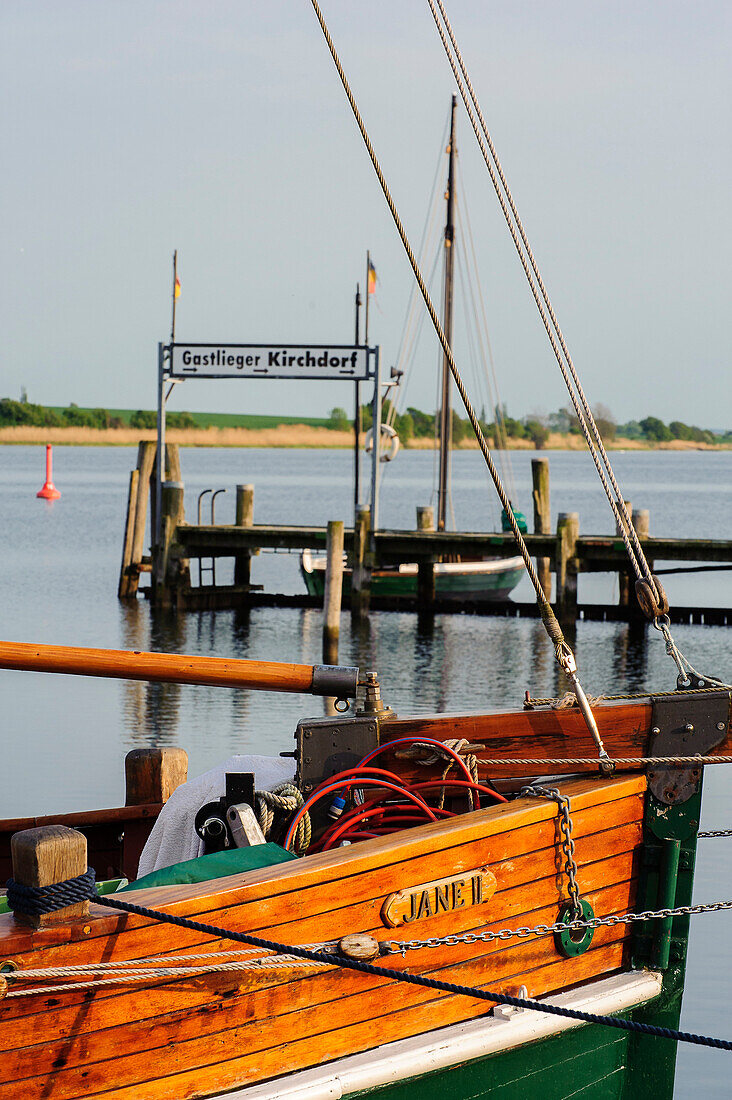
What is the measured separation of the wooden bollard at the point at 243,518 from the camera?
21.4 metres

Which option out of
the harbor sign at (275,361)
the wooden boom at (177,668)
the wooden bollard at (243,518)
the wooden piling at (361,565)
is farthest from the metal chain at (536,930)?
the wooden bollard at (243,518)

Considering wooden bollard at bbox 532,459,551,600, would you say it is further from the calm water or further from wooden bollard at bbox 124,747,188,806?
wooden bollard at bbox 124,747,188,806

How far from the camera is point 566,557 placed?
18562mm

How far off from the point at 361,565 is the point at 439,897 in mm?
15650

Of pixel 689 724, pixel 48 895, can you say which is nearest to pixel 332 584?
pixel 689 724

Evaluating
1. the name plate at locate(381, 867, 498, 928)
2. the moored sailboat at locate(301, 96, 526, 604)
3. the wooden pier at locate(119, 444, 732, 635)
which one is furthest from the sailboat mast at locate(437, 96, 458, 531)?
the name plate at locate(381, 867, 498, 928)

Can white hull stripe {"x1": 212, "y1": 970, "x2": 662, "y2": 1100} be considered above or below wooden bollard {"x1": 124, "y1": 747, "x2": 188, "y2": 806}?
below

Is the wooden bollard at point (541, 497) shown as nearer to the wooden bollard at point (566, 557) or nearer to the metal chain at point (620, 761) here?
the wooden bollard at point (566, 557)

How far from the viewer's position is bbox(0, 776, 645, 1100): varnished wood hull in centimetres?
302

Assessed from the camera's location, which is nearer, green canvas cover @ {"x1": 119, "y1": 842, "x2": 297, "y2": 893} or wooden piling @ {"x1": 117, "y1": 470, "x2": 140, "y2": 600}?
green canvas cover @ {"x1": 119, "y1": 842, "x2": 297, "y2": 893}

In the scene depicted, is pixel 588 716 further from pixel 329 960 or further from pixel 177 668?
pixel 177 668

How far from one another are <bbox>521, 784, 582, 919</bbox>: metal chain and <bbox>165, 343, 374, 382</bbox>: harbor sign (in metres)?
15.7

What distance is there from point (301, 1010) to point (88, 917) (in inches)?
27.1

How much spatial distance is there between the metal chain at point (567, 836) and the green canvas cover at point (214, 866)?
82cm
